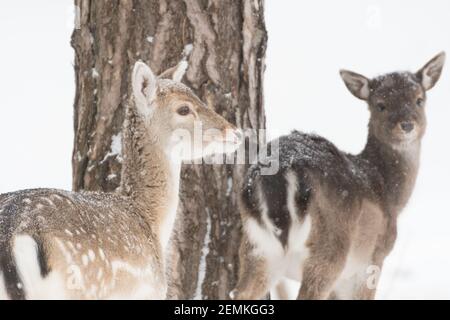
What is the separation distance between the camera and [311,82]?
15953 millimetres

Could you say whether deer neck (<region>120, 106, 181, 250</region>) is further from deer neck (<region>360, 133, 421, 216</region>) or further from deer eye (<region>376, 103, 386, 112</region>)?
deer eye (<region>376, 103, 386, 112</region>)

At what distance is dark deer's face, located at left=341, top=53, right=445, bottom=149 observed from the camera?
694 centimetres

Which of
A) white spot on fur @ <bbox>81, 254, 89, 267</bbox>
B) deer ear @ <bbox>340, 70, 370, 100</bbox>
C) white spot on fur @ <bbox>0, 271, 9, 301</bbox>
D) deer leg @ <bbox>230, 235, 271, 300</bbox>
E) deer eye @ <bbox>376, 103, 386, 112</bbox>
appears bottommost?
deer leg @ <bbox>230, 235, 271, 300</bbox>

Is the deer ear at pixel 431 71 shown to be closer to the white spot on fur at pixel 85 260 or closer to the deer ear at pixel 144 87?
the deer ear at pixel 144 87

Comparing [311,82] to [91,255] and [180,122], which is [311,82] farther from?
[91,255]

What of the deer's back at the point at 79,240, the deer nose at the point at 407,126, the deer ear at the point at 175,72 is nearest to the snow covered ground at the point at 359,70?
the deer nose at the point at 407,126

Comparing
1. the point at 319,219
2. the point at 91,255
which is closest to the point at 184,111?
the point at 319,219

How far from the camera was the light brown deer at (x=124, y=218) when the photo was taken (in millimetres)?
3980

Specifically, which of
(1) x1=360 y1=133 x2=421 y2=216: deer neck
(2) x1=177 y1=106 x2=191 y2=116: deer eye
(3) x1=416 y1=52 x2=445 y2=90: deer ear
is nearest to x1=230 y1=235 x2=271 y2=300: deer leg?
(2) x1=177 y1=106 x2=191 y2=116: deer eye

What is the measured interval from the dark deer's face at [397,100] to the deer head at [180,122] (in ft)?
5.76

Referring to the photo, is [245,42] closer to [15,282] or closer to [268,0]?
[15,282]

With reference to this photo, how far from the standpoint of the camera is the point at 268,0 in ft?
57.9

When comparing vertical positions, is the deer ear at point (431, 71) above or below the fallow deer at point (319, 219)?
above

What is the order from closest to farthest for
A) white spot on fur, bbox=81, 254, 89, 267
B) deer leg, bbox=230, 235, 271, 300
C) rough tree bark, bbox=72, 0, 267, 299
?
white spot on fur, bbox=81, 254, 89, 267 → deer leg, bbox=230, 235, 271, 300 → rough tree bark, bbox=72, 0, 267, 299
